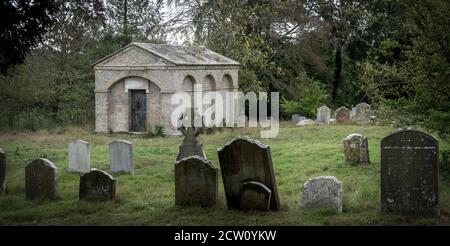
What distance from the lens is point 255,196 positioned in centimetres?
1090

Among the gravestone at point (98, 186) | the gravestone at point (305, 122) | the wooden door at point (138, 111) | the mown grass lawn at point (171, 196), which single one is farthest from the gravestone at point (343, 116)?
the gravestone at point (98, 186)

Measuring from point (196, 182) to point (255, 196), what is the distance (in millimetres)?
1123

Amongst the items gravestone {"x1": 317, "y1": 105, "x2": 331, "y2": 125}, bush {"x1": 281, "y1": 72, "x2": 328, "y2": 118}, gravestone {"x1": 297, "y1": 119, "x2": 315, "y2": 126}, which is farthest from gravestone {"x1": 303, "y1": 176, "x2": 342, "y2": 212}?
bush {"x1": 281, "y1": 72, "x2": 328, "y2": 118}

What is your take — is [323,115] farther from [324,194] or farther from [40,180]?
[324,194]

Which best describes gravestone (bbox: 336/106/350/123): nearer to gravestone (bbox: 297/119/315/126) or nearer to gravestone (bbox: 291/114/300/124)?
gravestone (bbox: 297/119/315/126)

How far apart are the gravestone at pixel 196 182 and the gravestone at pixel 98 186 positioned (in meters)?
1.51

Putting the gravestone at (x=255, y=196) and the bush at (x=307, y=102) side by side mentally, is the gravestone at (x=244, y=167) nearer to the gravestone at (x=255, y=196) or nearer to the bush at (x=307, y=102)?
the gravestone at (x=255, y=196)

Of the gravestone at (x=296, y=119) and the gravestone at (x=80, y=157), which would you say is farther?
the gravestone at (x=296, y=119)

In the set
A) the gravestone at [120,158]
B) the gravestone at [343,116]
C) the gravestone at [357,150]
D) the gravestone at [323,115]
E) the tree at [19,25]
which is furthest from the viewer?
the gravestone at [343,116]

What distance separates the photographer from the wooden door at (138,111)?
92.2ft

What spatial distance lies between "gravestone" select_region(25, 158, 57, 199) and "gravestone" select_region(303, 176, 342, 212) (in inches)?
198

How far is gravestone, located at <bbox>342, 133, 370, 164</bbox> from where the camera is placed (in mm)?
15867

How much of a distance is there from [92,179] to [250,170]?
128 inches
